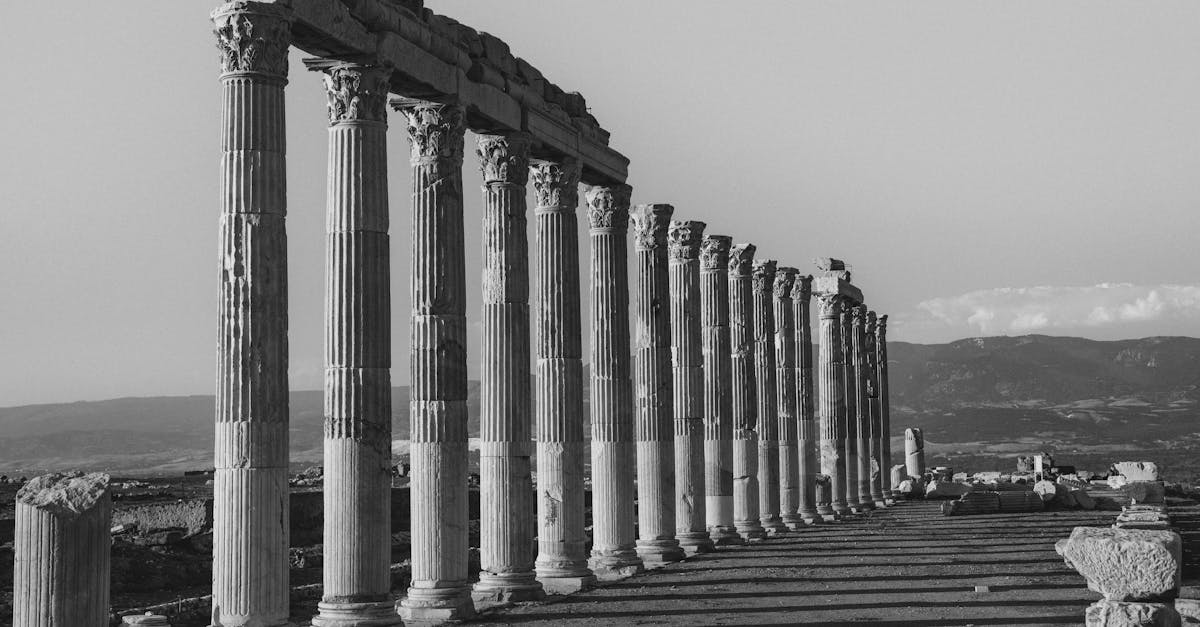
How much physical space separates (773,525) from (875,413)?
20.8 m

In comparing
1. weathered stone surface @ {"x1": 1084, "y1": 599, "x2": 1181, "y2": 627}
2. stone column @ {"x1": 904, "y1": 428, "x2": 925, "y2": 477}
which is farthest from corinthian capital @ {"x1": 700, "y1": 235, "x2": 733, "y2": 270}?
stone column @ {"x1": 904, "y1": 428, "x2": 925, "y2": 477}

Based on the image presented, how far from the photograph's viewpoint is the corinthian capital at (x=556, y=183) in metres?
26.2

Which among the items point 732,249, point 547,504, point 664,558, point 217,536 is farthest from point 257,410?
point 732,249

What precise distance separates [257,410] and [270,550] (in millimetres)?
1631

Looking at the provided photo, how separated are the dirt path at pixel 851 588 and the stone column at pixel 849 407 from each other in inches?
506

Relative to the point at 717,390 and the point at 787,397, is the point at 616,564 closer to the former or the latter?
the point at 717,390

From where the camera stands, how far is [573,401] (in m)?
26.3

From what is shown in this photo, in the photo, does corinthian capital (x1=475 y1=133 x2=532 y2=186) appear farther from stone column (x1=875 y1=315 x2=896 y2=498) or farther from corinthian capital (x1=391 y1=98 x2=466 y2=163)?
stone column (x1=875 y1=315 x2=896 y2=498)

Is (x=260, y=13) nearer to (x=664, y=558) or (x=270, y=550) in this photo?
(x=270, y=550)

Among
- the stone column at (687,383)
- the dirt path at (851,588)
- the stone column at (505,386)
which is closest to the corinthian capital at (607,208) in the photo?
the stone column at (687,383)

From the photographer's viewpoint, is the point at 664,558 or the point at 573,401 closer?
the point at 573,401

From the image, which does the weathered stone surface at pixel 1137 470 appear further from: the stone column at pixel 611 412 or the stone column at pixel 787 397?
the stone column at pixel 611 412

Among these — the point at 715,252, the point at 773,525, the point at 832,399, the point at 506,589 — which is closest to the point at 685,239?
the point at 715,252

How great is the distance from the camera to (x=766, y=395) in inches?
1567
